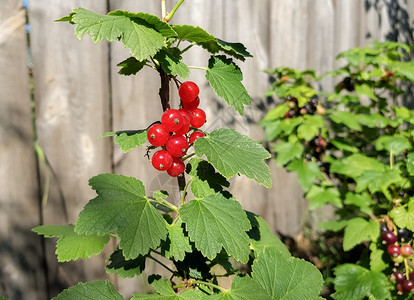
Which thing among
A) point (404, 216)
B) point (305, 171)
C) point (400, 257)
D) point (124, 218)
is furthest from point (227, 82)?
point (305, 171)

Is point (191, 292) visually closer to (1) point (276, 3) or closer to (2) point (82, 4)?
(2) point (82, 4)

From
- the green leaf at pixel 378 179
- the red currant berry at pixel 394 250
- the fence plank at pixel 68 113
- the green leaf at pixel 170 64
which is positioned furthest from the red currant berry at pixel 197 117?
the red currant berry at pixel 394 250

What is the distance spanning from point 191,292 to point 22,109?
1.05m

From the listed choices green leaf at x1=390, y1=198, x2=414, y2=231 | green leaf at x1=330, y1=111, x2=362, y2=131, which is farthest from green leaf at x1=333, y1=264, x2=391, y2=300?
green leaf at x1=330, y1=111, x2=362, y2=131

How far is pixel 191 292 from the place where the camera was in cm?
73

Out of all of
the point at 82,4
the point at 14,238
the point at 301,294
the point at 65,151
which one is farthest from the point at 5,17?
the point at 301,294

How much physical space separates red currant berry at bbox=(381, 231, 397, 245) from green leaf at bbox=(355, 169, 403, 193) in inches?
7.8

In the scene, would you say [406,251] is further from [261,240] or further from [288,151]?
[261,240]

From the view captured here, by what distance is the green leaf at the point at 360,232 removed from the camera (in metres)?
1.72

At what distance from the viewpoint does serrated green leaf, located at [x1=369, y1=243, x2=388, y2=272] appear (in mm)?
1728

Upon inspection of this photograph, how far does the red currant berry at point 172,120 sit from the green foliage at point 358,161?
1.13m

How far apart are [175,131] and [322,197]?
1587 mm

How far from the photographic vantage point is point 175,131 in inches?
29.3

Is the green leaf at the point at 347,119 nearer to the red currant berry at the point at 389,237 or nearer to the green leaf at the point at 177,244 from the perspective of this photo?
the red currant berry at the point at 389,237
